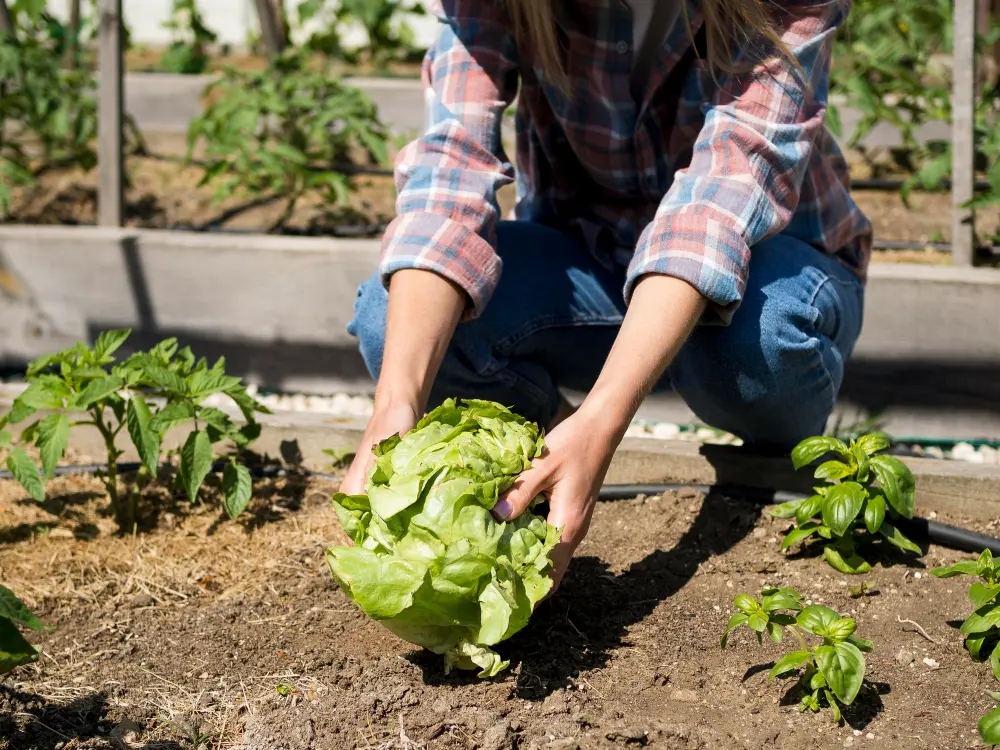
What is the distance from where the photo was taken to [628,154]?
7.82 feet

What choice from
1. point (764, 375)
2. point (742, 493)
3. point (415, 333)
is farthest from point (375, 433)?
point (742, 493)

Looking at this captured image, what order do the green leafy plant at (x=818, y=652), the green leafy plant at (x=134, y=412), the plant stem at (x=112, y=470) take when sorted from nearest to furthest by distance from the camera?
the green leafy plant at (x=818, y=652) → the green leafy plant at (x=134, y=412) → the plant stem at (x=112, y=470)

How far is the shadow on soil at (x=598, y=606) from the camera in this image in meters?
1.88

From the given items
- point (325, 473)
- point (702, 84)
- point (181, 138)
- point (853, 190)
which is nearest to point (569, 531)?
point (702, 84)

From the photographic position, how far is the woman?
1911 millimetres

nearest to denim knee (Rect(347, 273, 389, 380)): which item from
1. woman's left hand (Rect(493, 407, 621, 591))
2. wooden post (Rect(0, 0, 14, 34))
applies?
woman's left hand (Rect(493, 407, 621, 591))

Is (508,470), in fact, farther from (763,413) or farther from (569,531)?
(763,413)

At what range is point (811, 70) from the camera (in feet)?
6.89

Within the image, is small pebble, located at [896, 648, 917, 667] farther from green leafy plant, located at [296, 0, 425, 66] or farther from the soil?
green leafy plant, located at [296, 0, 425, 66]

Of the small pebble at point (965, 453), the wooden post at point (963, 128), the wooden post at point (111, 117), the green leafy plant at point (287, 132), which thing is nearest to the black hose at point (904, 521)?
the small pebble at point (965, 453)

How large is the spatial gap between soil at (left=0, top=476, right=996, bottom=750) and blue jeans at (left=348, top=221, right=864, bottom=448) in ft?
0.91

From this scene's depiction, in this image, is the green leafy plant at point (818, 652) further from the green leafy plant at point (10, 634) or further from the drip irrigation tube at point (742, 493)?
the green leafy plant at point (10, 634)

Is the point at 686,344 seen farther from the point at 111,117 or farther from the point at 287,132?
the point at 287,132

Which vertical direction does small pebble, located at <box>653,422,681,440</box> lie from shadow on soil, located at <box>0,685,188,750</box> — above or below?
below
